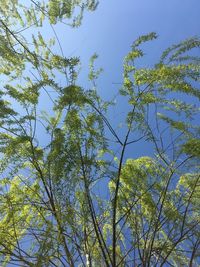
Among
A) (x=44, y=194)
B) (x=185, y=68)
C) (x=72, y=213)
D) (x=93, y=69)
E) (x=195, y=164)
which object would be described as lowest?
(x=72, y=213)

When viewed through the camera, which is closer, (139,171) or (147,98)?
(147,98)

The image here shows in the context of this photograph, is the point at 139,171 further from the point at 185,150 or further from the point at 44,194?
the point at 44,194

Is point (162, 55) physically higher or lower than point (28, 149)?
higher

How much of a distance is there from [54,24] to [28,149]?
1.72m

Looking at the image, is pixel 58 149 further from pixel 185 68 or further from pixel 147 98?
pixel 185 68

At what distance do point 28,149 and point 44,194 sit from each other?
632 millimetres

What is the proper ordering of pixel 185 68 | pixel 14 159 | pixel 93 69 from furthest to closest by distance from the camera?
pixel 93 69 < pixel 14 159 < pixel 185 68

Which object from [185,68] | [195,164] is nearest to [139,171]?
[195,164]

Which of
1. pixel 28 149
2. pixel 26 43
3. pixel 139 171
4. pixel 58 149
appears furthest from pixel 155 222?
pixel 26 43

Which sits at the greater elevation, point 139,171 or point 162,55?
point 162,55

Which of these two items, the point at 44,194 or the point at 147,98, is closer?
the point at 147,98

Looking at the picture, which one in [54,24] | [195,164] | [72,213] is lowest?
[72,213]

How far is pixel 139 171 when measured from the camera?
5.97 metres

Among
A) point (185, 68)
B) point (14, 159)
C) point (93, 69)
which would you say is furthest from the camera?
point (93, 69)
